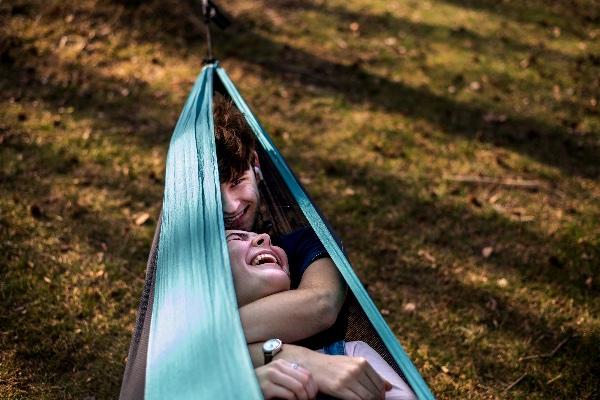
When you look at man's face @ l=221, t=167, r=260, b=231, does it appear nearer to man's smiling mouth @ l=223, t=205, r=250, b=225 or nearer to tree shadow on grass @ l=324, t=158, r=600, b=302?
man's smiling mouth @ l=223, t=205, r=250, b=225

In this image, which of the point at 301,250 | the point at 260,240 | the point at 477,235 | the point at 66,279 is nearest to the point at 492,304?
the point at 477,235

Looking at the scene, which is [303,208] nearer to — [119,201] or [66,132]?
[119,201]

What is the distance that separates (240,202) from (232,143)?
256mm

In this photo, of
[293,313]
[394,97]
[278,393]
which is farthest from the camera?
[394,97]

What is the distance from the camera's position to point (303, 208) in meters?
2.01

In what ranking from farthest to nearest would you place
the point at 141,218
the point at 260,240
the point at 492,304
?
the point at 141,218 < the point at 492,304 < the point at 260,240

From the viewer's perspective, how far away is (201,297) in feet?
5.18

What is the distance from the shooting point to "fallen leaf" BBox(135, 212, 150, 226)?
3250 mm

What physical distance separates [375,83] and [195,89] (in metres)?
2.56

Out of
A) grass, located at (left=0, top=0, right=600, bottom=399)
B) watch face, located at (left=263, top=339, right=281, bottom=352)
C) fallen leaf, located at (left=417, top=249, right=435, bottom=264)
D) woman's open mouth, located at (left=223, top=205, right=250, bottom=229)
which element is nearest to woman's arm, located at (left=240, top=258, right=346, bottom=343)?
watch face, located at (left=263, top=339, right=281, bottom=352)

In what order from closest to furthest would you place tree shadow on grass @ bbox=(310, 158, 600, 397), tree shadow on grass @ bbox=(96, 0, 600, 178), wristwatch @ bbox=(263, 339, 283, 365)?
1. wristwatch @ bbox=(263, 339, 283, 365)
2. tree shadow on grass @ bbox=(310, 158, 600, 397)
3. tree shadow on grass @ bbox=(96, 0, 600, 178)

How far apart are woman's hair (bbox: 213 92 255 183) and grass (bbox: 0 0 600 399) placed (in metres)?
1.05

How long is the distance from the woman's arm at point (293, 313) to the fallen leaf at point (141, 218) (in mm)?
1745

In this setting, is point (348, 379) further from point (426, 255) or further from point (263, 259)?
point (426, 255)
